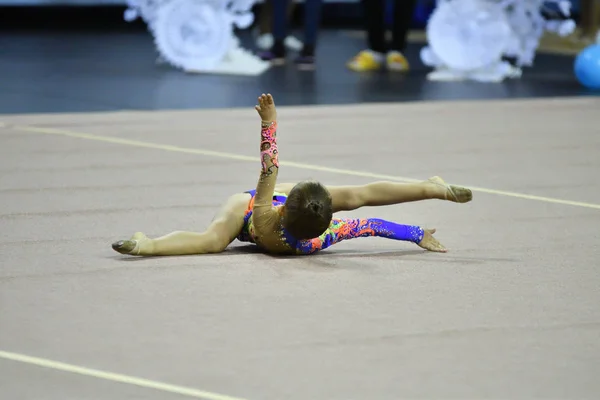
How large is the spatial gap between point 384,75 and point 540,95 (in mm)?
1230

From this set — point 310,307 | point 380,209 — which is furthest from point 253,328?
point 380,209

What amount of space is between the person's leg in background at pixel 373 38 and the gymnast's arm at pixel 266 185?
435 cm

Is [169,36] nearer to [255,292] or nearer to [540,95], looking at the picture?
[540,95]

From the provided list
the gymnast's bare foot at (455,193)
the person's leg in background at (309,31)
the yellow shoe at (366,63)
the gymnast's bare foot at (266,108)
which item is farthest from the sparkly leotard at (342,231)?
the yellow shoe at (366,63)

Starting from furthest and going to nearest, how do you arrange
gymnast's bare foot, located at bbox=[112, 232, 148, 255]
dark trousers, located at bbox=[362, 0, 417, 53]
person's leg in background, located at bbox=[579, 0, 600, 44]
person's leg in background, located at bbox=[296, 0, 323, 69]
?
person's leg in background, located at bbox=[579, 0, 600, 44], person's leg in background, located at bbox=[296, 0, 323, 69], dark trousers, located at bbox=[362, 0, 417, 53], gymnast's bare foot, located at bbox=[112, 232, 148, 255]

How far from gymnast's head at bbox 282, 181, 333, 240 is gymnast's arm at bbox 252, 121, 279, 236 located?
78mm

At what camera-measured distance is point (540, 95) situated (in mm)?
6504

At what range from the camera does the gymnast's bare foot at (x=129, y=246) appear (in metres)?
3.00

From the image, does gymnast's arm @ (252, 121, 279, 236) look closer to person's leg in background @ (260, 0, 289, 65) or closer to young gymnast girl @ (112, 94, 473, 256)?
young gymnast girl @ (112, 94, 473, 256)

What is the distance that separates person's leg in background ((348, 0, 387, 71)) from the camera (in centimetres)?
723

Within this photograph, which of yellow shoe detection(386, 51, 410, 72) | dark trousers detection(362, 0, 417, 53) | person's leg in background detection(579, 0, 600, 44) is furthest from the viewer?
person's leg in background detection(579, 0, 600, 44)

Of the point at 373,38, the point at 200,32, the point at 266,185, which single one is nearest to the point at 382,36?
the point at 373,38

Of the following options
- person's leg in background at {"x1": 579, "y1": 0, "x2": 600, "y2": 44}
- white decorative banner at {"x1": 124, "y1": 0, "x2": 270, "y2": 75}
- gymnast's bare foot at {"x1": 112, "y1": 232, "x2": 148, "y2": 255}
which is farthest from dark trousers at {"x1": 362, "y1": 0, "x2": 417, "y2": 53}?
gymnast's bare foot at {"x1": 112, "y1": 232, "x2": 148, "y2": 255}

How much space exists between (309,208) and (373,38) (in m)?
4.76
